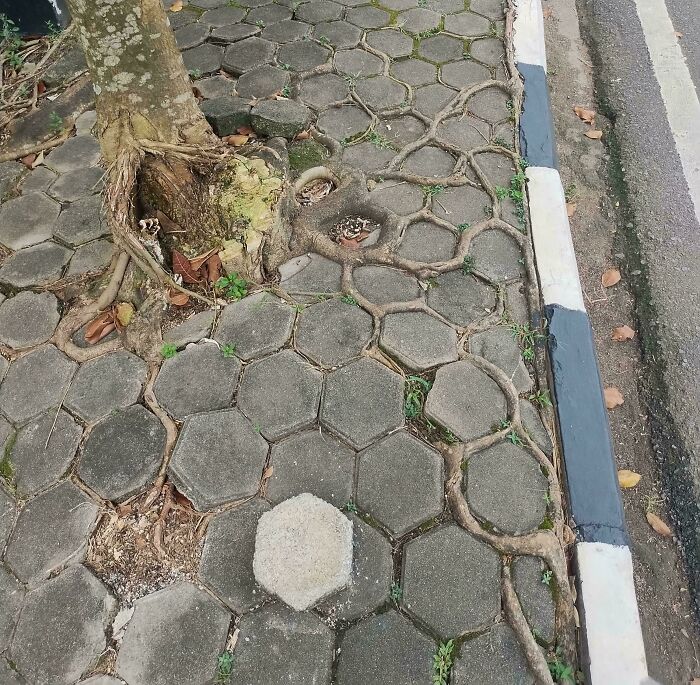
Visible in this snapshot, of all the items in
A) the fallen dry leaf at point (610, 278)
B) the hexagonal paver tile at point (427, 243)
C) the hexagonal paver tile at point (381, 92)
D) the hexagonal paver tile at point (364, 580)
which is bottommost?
the fallen dry leaf at point (610, 278)

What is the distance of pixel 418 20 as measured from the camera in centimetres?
376

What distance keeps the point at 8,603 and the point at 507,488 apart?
5.17ft

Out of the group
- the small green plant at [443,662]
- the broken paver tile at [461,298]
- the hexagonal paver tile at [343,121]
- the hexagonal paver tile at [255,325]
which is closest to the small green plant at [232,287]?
the hexagonal paver tile at [255,325]

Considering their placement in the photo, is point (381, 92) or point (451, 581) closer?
point (451, 581)

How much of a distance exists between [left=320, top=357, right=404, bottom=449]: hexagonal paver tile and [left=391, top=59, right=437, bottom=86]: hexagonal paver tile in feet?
6.30

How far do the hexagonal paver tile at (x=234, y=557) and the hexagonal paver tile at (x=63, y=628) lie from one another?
11.9 inches

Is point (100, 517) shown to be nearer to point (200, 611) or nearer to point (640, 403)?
point (200, 611)

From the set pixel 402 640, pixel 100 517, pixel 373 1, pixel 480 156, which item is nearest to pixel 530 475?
pixel 402 640

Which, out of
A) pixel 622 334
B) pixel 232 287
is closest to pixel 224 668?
pixel 232 287

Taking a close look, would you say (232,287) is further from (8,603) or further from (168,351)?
(8,603)

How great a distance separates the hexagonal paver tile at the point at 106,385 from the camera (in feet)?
7.09

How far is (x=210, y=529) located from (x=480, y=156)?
7.20ft

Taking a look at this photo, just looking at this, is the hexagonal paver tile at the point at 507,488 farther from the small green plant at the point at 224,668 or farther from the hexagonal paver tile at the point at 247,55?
the hexagonal paver tile at the point at 247,55

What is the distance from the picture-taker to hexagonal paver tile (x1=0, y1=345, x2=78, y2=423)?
2.19m
